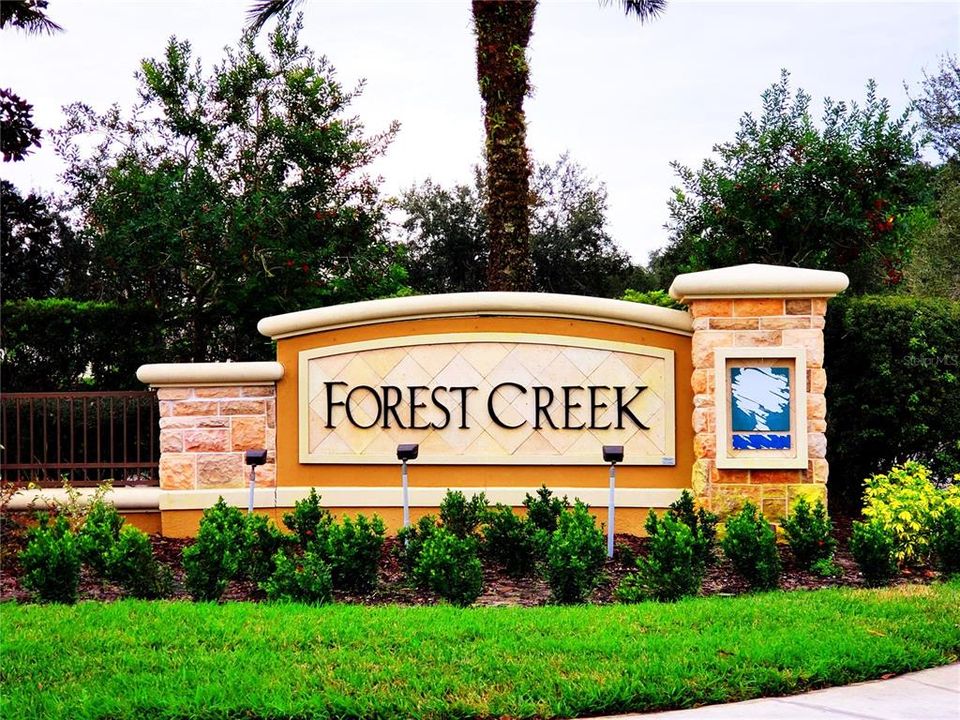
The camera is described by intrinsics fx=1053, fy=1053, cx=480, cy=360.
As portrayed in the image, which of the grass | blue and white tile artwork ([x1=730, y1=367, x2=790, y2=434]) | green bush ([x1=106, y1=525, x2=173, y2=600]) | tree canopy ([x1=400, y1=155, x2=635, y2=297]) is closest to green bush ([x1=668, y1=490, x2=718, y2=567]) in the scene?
the grass

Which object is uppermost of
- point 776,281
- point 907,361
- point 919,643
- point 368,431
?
point 776,281

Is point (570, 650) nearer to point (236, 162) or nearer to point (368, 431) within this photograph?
point (368, 431)

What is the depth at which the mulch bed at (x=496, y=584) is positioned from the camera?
743 cm

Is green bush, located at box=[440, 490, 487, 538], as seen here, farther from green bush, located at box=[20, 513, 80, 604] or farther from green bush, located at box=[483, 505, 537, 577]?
green bush, located at box=[20, 513, 80, 604]

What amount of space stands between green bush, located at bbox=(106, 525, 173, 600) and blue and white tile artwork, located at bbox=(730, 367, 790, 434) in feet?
16.7

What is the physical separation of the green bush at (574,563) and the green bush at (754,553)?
95 cm

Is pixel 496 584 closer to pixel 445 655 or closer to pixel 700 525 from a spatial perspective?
pixel 700 525

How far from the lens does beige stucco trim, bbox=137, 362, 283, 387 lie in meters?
10.0

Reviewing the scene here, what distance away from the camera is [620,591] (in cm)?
730

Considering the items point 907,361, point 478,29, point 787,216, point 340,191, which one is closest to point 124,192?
point 340,191

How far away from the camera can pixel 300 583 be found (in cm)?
711

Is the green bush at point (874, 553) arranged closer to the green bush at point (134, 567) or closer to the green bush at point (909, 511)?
the green bush at point (909, 511)

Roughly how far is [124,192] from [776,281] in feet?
33.5

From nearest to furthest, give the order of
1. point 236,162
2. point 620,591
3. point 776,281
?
1. point 620,591
2. point 776,281
3. point 236,162
